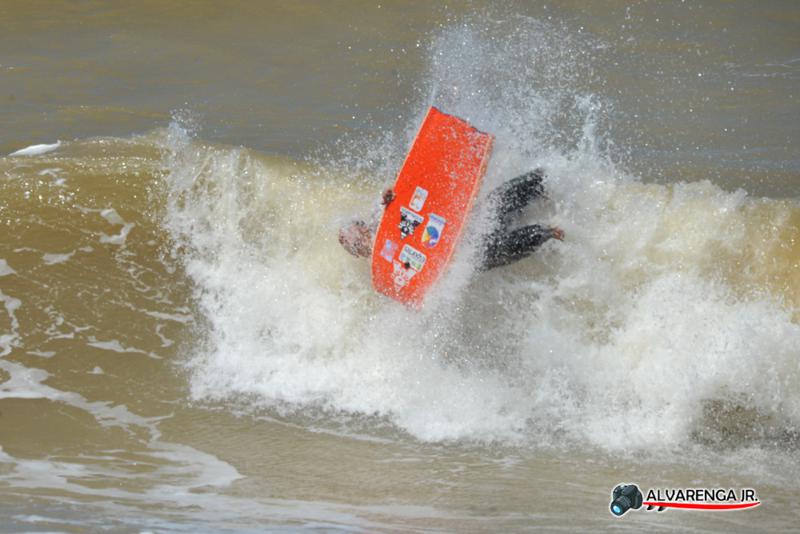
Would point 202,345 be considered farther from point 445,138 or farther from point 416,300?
point 445,138

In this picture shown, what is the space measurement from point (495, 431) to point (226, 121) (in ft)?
19.0

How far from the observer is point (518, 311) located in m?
7.86

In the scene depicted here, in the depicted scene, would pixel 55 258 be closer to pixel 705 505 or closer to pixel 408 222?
pixel 408 222

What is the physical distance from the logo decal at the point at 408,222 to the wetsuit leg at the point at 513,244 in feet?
1.90

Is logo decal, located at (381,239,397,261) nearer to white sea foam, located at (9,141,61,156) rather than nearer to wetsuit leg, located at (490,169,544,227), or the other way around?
wetsuit leg, located at (490,169,544,227)

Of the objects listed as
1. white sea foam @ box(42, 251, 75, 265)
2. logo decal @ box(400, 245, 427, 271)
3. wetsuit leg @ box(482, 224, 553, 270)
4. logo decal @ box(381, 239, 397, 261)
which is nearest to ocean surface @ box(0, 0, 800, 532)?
white sea foam @ box(42, 251, 75, 265)

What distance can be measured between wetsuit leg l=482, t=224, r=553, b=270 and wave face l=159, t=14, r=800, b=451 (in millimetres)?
182

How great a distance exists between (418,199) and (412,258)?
459 mm

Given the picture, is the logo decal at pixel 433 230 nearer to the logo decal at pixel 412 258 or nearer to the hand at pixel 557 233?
the logo decal at pixel 412 258

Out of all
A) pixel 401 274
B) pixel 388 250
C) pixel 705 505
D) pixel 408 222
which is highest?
pixel 408 222

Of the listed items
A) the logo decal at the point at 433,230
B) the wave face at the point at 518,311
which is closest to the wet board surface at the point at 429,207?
the logo decal at the point at 433,230

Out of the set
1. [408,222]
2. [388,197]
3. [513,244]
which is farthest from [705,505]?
[388,197]

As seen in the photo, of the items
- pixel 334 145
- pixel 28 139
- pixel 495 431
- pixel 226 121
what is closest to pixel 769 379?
pixel 495 431

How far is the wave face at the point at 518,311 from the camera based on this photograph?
22.6 feet
